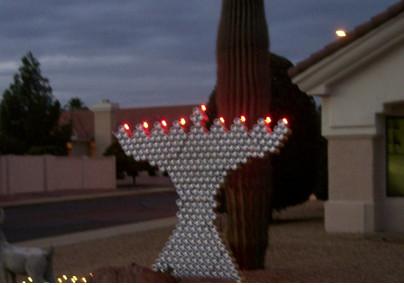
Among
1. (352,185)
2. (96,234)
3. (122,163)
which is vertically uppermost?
(352,185)

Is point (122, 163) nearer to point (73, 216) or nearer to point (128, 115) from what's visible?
point (128, 115)

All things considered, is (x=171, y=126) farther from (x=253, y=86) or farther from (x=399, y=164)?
(x=399, y=164)

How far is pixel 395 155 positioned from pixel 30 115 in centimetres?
2856

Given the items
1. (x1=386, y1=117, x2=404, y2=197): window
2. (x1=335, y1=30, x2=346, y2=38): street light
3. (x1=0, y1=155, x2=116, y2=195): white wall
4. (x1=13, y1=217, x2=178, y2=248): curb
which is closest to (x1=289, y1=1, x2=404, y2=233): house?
(x1=386, y1=117, x2=404, y2=197): window

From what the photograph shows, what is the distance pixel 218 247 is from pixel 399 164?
21.6 feet

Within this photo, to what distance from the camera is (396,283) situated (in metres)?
7.78

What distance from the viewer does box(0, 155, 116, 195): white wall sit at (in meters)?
29.9

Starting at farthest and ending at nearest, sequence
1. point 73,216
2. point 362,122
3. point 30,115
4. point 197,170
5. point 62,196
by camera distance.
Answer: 1. point 30,115
2. point 62,196
3. point 73,216
4. point 362,122
5. point 197,170

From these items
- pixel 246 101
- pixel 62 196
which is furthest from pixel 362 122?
pixel 62 196

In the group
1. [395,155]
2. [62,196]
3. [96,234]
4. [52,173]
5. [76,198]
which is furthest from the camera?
[52,173]

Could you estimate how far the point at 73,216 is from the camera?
20.6 metres

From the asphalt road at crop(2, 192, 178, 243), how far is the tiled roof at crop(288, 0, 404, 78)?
7.81 m

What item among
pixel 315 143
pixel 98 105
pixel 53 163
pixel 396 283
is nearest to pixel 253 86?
pixel 396 283

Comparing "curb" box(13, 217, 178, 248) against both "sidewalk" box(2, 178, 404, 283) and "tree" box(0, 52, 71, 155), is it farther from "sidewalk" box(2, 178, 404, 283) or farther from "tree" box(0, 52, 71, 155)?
"tree" box(0, 52, 71, 155)
